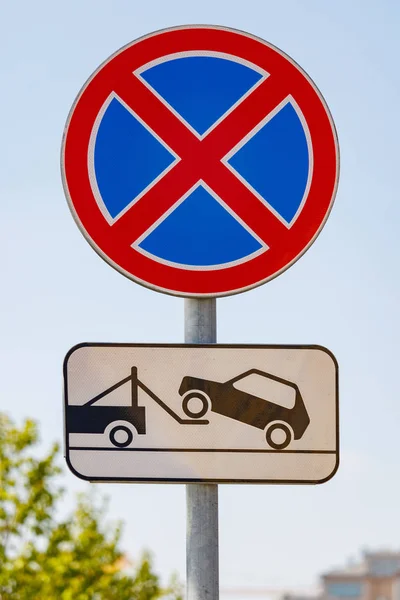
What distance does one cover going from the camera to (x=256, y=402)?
9.38 feet

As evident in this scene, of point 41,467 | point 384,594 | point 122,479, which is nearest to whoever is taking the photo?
point 122,479

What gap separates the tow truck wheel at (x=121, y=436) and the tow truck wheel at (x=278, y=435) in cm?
31

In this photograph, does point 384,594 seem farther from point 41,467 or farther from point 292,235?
Result: point 292,235

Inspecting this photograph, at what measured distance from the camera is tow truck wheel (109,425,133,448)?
2.84 metres

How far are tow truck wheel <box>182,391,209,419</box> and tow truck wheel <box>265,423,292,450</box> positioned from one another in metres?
0.15

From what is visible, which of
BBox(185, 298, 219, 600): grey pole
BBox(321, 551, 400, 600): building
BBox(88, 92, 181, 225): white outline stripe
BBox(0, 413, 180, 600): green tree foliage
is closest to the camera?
BBox(185, 298, 219, 600): grey pole

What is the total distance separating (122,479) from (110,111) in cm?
86

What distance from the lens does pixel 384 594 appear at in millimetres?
111125

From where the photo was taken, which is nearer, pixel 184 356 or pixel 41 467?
pixel 184 356

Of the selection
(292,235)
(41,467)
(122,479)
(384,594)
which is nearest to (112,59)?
(292,235)

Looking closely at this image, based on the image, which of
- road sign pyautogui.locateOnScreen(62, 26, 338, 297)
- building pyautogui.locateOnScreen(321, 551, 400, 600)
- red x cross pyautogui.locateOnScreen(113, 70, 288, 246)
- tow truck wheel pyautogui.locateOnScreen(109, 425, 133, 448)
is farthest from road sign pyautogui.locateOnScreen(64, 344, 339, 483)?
building pyautogui.locateOnScreen(321, 551, 400, 600)

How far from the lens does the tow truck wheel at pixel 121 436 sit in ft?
Answer: 9.32

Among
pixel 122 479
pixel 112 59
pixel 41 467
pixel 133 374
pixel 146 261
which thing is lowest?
pixel 41 467

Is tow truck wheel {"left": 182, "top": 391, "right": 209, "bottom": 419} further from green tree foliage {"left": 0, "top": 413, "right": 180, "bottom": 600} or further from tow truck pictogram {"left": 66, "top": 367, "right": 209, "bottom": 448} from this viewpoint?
green tree foliage {"left": 0, "top": 413, "right": 180, "bottom": 600}
